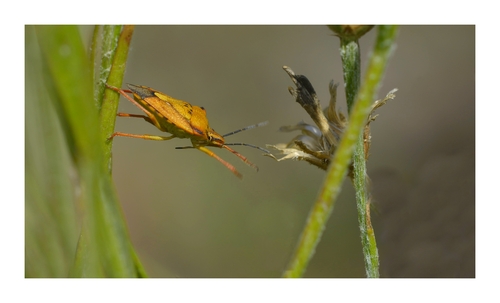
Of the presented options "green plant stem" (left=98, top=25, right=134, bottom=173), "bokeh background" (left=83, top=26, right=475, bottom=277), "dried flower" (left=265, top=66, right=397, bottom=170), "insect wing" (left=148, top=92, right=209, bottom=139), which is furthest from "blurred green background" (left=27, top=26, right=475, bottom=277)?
"green plant stem" (left=98, top=25, right=134, bottom=173)

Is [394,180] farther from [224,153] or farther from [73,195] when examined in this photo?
Result: [73,195]

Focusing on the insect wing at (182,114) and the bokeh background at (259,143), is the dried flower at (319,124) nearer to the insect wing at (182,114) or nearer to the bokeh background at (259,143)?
the insect wing at (182,114)

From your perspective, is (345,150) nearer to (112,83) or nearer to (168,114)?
(112,83)

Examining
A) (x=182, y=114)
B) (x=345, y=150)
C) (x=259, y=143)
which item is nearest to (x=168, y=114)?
(x=182, y=114)

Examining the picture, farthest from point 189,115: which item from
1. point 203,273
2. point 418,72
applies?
point 418,72

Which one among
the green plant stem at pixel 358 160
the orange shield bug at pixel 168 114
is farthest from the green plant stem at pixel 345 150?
the orange shield bug at pixel 168 114

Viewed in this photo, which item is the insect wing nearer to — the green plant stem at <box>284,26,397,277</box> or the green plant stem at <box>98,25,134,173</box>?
the green plant stem at <box>98,25,134,173</box>
